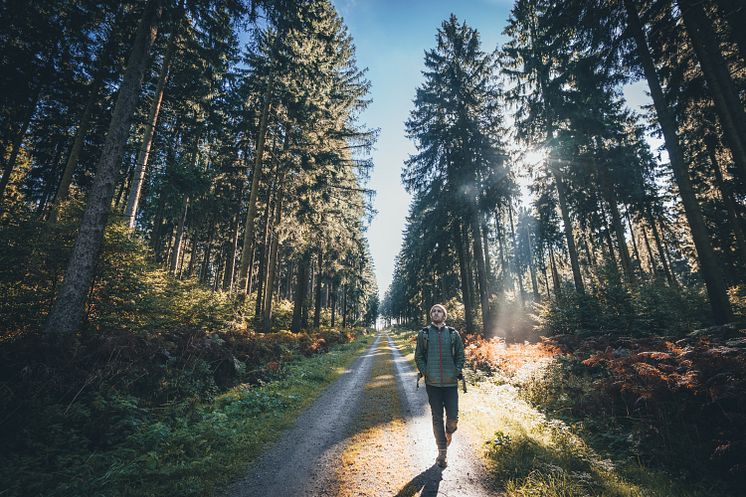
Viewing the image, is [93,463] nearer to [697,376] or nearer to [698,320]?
[697,376]

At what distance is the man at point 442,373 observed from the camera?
16.8 ft

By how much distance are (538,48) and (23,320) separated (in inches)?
914

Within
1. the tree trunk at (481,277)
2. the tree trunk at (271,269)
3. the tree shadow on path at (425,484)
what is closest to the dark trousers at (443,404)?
the tree shadow on path at (425,484)

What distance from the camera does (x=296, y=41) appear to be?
51.4ft

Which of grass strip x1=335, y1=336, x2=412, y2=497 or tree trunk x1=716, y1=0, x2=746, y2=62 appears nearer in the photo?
grass strip x1=335, y1=336, x2=412, y2=497

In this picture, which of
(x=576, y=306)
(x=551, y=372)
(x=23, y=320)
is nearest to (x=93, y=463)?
(x=23, y=320)

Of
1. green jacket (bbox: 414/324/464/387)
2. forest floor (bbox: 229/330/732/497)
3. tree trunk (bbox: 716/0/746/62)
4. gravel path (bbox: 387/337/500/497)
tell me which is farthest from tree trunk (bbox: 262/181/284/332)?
tree trunk (bbox: 716/0/746/62)

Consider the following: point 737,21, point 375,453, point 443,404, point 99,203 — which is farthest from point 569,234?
point 99,203

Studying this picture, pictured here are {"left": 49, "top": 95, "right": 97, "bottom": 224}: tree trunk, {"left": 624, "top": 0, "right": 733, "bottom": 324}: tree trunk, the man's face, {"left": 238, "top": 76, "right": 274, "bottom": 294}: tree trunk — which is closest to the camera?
the man's face

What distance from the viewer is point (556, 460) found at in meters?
4.47

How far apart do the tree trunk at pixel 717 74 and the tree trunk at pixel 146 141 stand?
17977mm

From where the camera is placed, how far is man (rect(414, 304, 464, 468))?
202 inches

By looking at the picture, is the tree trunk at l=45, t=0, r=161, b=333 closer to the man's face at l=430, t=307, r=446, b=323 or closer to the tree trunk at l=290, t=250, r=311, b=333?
the man's face at l=430, t=307, r=446, b=323

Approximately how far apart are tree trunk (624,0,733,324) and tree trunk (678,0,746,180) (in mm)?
1139
